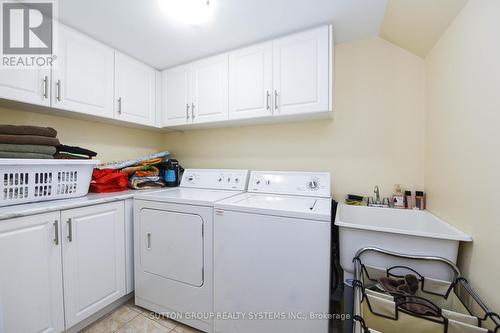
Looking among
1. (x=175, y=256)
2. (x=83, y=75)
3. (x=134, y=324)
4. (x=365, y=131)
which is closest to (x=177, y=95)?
(x=83, y=75)

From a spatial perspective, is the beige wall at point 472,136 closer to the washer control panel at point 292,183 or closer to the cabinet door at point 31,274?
→ the washer control panel at point 292,183

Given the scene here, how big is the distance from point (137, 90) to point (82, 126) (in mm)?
616

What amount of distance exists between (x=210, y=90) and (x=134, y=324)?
204cm

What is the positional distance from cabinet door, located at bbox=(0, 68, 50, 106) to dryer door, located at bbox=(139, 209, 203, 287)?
3.52 ft

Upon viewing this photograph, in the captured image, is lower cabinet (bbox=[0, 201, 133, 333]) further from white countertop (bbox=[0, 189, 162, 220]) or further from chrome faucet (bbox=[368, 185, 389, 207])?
chrome faucet (bbox=[368, 185, 389, 207])

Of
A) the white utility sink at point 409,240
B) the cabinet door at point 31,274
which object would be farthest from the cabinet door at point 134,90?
the white utility sink at point 409,240

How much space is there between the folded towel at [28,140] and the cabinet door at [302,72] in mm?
1609

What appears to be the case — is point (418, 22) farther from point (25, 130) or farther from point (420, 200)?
point (25, 130)

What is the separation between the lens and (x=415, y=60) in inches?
64.1

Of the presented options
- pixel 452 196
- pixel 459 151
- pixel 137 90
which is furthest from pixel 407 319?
pixel 137 90

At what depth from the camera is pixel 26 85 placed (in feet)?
4.56

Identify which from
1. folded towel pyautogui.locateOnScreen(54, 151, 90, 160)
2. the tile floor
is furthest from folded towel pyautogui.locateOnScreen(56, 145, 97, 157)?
the tile floor

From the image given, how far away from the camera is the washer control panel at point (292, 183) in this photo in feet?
5.57

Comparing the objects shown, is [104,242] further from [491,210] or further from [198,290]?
[491,210]
